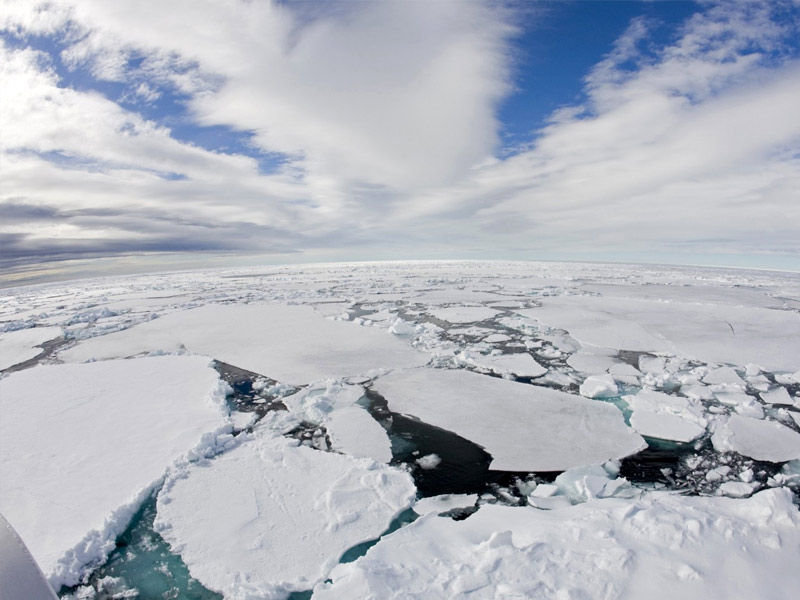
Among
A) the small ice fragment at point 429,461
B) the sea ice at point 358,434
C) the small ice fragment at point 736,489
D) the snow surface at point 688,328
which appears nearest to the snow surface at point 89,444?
the sea ice at point 358,434

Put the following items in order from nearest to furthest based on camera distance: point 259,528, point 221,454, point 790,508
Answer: point 790,508 → point 259,528 → point 221,454

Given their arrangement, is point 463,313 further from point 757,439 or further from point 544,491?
point 544,491

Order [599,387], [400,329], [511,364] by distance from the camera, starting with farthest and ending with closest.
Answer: [400,329] < [511,364] < [599,387]

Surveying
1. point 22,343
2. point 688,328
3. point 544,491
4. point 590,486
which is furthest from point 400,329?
point 22,343

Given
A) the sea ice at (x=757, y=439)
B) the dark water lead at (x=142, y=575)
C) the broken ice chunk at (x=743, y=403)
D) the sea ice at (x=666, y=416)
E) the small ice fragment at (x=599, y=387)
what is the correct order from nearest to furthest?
the dark water lead at (x=142, y=575) < the sea ice at (x=757, y=439) < the sea ice at (x=666, y=416) < the broken ice chunk at (x=743, y=403) < the small ice fragment at (x=599, y=387)

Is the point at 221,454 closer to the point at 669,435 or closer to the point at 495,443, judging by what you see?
the point at 495,443

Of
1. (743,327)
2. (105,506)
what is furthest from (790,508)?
(743,327)

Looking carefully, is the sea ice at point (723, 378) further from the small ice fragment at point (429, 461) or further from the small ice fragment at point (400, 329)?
the small ice fragment at point (400, 329)
